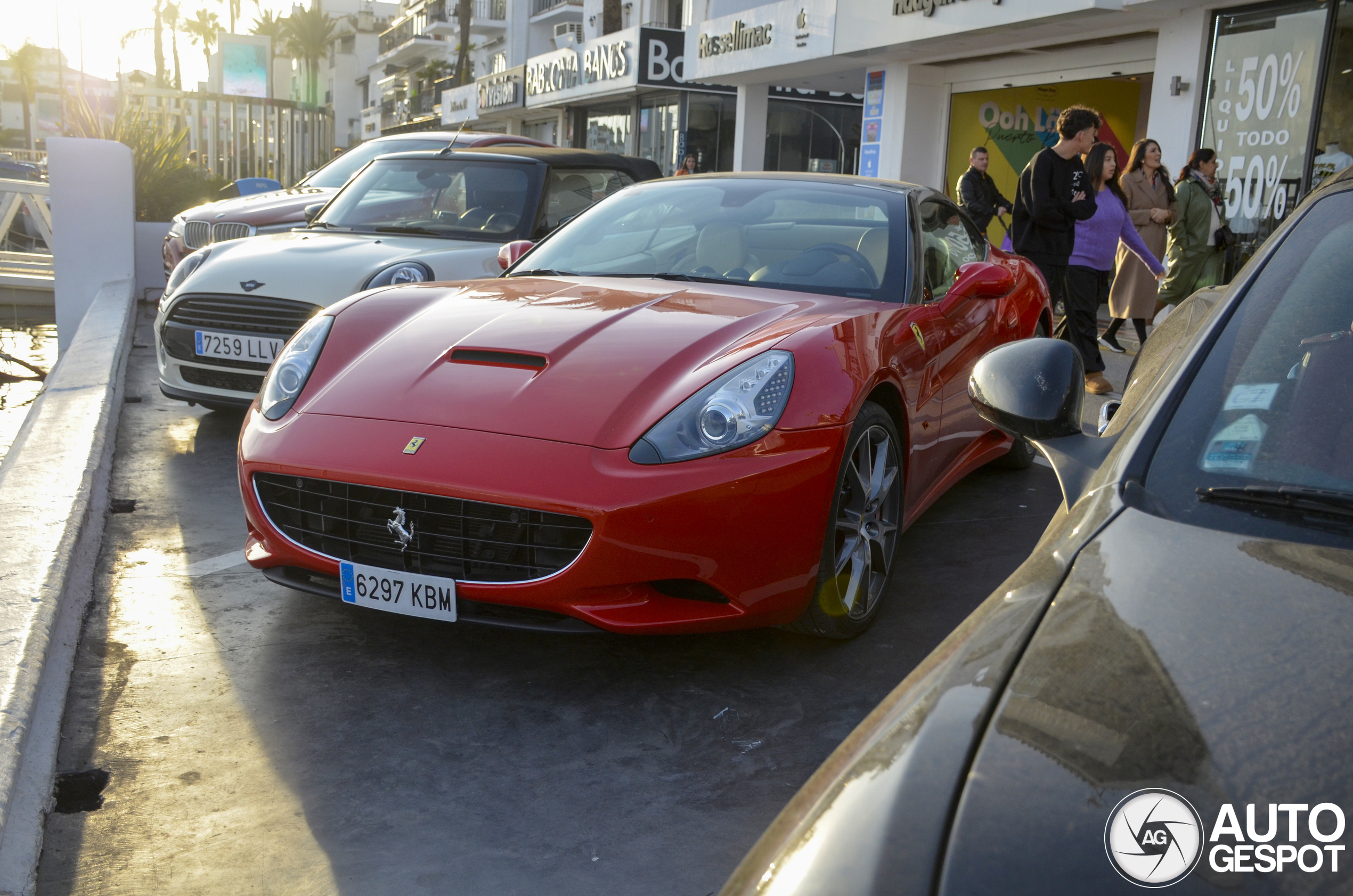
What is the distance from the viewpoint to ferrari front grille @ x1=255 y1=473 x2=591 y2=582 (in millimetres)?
2828

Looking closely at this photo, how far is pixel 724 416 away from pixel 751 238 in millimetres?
1457

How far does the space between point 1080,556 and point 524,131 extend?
1531 inches

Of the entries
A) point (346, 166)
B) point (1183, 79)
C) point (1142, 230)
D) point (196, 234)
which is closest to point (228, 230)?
point (196, 234)

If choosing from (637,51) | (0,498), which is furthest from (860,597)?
(637,51)

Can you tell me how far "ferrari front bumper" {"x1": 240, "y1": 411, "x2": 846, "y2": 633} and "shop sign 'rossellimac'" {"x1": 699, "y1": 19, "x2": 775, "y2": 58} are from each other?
58.6ft

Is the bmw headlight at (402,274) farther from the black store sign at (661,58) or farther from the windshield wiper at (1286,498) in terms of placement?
the black store sign at (661,58)

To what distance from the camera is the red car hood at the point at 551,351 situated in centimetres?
296

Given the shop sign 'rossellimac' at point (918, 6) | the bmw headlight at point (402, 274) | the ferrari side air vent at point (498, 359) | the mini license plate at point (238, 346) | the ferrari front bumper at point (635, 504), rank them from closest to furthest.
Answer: the ferrari front bumper at point (635, 504), the ferrari side air vent at point (498, 359), the mini license plate at point (238, 346), the bmw headlight at point (402, 274), the shop sign 'rossellimac' at point (918, 6)

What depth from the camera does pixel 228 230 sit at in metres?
8.77

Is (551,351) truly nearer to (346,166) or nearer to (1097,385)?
(1097,385)

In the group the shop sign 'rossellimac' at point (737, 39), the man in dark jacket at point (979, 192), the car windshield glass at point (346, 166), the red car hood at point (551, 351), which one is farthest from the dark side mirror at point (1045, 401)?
the shop sign 'rossellimac' at point (737, 39)

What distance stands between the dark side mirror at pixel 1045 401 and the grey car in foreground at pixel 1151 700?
0.04 metres

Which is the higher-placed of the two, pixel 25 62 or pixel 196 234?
pixel 25 62

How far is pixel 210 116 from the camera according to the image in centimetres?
2088
